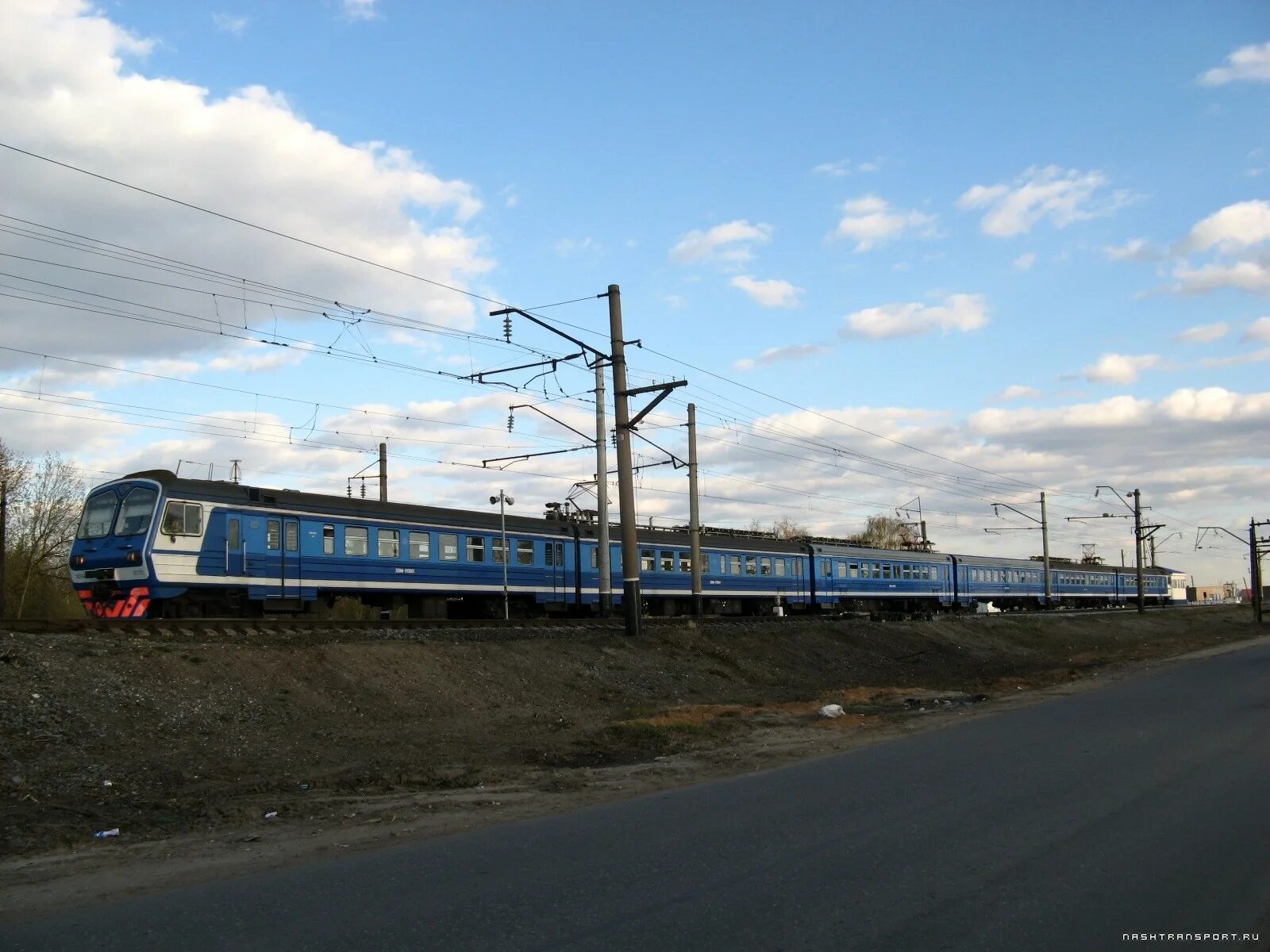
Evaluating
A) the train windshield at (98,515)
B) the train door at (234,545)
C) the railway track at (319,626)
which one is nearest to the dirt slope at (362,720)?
the railway track at (319,626)

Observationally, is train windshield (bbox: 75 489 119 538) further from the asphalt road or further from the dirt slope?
the asphalt road

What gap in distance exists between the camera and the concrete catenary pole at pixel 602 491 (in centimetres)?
2716

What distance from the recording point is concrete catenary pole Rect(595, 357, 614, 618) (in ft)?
89.1

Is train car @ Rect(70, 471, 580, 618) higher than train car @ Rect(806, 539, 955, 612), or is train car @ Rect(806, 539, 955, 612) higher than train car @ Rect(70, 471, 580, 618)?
train car @ Rect(70, 471, 580, 618)

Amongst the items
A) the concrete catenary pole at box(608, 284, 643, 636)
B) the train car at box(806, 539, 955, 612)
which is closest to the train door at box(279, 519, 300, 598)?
the concrete catenary pole at box(608, 284, 643, 636)

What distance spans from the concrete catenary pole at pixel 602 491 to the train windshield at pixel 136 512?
1070cm

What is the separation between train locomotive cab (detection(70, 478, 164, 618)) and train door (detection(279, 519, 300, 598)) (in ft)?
10.4

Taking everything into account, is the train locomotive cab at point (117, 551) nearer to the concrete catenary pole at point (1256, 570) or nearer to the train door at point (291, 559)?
the train door at point (291, 559)

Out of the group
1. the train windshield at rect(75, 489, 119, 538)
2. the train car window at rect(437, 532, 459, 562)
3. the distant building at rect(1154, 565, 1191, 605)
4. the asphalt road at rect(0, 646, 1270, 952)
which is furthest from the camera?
the distant building at rect(1154, 565, 1191, 605)

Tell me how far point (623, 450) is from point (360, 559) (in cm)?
778

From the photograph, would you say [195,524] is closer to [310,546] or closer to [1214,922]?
[310,546]

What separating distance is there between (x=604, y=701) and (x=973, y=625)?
109 ft

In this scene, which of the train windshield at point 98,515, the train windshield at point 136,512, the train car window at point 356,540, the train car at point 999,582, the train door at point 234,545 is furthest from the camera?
the train car at point 999,582

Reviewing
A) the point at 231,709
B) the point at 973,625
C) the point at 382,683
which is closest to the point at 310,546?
the point at 382,683
